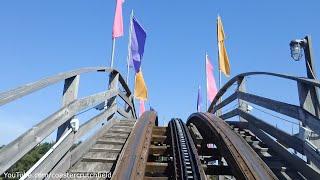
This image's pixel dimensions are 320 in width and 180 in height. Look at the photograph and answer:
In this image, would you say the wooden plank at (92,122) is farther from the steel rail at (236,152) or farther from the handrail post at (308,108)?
the handrail post at (308,108)

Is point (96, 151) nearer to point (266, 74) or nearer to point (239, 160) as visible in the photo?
point (239, 160)

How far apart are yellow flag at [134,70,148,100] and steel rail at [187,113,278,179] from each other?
14.0 metres

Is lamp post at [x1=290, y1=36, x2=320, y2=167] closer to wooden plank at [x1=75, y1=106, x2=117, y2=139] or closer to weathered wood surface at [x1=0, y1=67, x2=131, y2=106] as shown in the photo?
wooden plank at [x1=75, y1=106, x2=117, y2=139]

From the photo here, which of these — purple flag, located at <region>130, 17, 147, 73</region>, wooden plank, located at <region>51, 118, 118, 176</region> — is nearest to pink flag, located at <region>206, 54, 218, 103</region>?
purple flag, located at <region>130, 17, 147, 73</region>

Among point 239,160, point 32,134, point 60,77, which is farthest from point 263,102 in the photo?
point 32,134

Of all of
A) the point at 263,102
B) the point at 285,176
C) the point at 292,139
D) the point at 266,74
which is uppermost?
the point at 266,74

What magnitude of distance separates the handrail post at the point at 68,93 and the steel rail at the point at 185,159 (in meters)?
1.74

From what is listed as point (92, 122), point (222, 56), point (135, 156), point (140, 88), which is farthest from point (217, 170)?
point (140, 88)

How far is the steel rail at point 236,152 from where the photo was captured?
238 inches

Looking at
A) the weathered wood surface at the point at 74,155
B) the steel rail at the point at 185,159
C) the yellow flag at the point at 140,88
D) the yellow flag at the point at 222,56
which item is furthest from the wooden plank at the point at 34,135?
the yellow flag at the point at 140,88

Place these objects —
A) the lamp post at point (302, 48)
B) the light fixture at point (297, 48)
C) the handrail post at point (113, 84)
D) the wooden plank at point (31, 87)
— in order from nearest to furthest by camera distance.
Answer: the wooden plank at point (31, 87) < the lamp post at point (302, 48) < the light fixture at point (297, 48) < the handrail post at point (113, 84)

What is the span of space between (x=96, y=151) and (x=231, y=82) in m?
6.24

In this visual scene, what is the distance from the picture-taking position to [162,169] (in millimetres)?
6676

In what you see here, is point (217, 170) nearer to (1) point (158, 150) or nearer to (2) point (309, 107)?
(1) point (158, 150)
